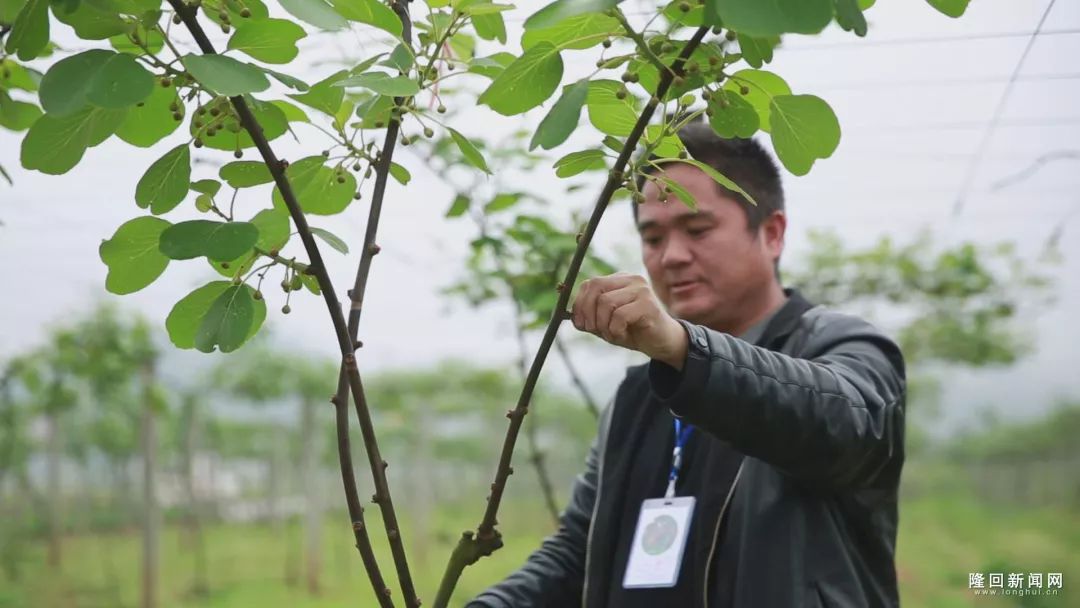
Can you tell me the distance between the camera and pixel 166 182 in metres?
Result: 0.80

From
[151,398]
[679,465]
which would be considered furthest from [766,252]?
[151,398]

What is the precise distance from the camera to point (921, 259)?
4.97 metres

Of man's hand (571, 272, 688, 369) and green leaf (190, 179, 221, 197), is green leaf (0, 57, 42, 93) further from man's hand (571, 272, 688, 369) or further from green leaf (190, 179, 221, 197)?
man's hand (571, 272, 688, 369)

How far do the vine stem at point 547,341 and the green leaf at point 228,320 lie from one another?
222 mm

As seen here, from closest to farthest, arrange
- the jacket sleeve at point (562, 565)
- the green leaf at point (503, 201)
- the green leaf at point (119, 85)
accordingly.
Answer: the green leaf at point (119, 85), the jacket sleeve at point (562, 565), the green leaf at point (503, 201)

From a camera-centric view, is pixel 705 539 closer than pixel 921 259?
Yes

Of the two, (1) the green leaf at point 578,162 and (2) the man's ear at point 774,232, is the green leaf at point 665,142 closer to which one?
(1) the green leaf at point 578,162

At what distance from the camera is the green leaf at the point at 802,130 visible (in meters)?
0.76

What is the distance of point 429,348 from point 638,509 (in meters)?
5.09

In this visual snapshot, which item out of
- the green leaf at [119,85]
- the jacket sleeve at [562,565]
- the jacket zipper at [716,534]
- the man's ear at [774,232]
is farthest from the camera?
the man's ear at [774,232]

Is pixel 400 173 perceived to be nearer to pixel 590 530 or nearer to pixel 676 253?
pixel 676 253

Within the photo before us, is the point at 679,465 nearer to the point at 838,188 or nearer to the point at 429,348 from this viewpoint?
the point at 838,188

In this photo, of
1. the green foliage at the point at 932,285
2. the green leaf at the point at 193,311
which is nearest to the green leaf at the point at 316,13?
the green leaf at the point at 193,311

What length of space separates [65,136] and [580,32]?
1.28ft
